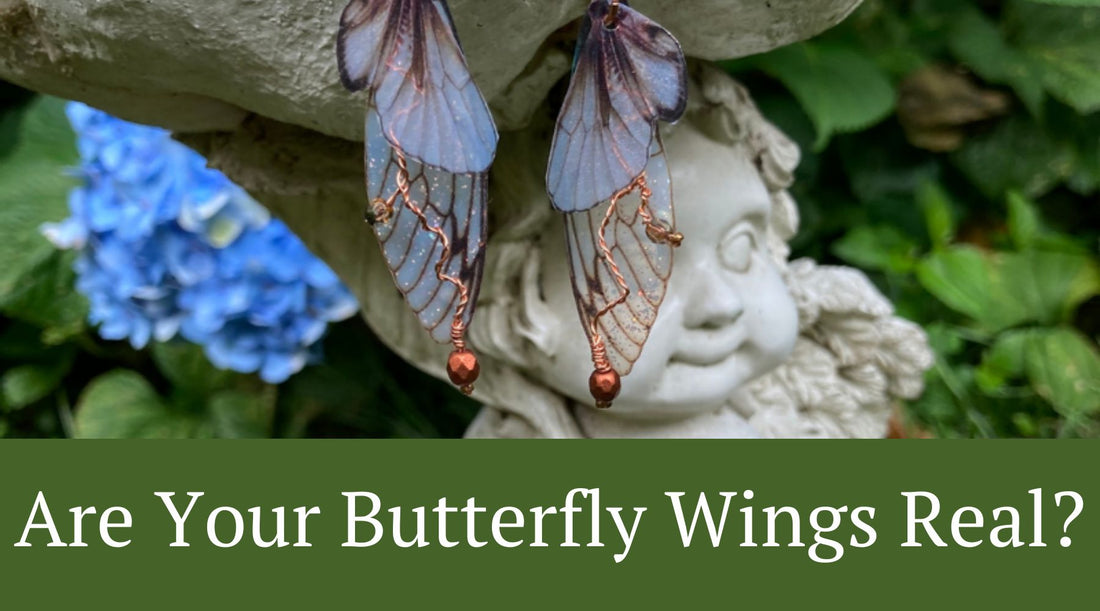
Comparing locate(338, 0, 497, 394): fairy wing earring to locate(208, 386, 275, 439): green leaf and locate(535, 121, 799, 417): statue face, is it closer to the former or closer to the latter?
locate(535, 121, 799, 417): statue face

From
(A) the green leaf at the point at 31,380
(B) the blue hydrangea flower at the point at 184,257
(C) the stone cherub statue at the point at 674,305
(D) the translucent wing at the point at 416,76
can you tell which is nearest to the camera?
(D) the translucent wing at the point at 416,76

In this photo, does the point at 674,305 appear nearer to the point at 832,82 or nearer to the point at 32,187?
the point at 832,82

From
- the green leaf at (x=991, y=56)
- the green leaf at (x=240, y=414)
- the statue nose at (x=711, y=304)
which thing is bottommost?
the green leaf at (x=240, y=414)

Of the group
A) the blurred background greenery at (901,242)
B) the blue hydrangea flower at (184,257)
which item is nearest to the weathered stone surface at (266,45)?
the blue hydrangea flower at (184,257)

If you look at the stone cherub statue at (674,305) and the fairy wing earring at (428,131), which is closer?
the fairy wing earring at (428,131)

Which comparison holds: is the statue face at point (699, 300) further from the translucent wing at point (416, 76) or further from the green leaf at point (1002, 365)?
the green leaf at point (1002, 365)

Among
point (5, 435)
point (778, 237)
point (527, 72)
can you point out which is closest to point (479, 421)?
point (778, 237)

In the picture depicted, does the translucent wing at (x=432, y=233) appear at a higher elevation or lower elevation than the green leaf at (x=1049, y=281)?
higher
